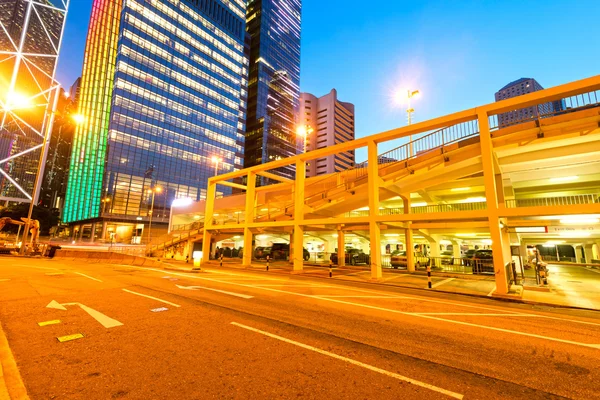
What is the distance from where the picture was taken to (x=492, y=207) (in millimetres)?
12344

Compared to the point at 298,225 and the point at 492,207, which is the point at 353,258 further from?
the point at 492,207

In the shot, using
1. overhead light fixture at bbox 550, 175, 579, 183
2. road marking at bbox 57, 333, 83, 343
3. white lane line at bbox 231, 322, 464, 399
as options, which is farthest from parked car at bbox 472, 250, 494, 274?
road marking at bbox 57, 333, 83, 343

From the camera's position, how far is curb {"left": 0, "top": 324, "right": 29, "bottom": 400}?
2803 millimetres

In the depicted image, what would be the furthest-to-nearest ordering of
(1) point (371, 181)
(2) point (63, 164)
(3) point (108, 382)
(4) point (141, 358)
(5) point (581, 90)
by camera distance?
1. (2) point (63, 164)
2. (1) point (371, 181)
3. (5) point (581, 90)
4. (4) point (141, 358)
5. (3) point (108, 382)

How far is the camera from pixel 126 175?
221ft

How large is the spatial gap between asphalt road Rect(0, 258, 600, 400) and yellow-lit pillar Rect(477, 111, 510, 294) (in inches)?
134

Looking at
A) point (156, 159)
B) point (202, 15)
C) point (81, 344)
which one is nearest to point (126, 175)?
point (156, 159)

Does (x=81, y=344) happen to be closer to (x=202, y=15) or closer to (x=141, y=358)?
(x=141, y=358)

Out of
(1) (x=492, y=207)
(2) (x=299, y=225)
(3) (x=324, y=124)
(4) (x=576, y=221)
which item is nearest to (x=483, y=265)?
(4) (x=576, y=221)

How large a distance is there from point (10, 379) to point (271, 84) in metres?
126

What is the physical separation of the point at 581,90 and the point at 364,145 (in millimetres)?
10440

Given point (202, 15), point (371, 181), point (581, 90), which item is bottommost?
point (371, 181)

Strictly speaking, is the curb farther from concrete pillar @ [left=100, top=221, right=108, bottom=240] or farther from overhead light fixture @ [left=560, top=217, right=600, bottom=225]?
concrete pillar @ [left=100, top=221, right=108, bottom=240]

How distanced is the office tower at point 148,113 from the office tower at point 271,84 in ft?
43.2
